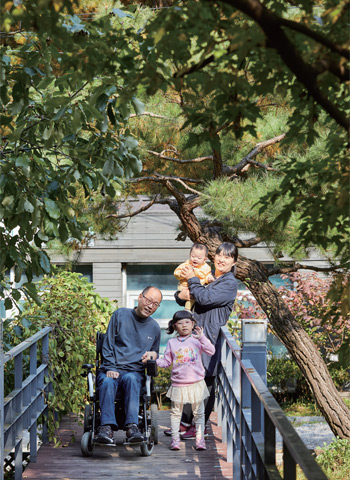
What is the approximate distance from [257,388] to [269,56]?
1.59 metres

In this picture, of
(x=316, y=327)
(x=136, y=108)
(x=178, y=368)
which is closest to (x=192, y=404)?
Answer: (x=178, y=368)

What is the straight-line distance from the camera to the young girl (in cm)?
575

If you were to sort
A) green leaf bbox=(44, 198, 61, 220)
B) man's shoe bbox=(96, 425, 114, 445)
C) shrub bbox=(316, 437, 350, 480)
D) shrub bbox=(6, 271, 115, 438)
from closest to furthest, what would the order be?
green leaf bbox=(44, 198, 61, 220)
man's shoe bbox=(96, 425, 114, 445)
shrub bbox=(6, 271, 115, 438)
shrub bbox=(316, 437, 350, 480)

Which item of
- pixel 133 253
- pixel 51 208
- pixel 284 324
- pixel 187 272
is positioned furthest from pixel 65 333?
pixel 133 253

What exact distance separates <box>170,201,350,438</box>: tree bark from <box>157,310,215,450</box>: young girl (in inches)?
155

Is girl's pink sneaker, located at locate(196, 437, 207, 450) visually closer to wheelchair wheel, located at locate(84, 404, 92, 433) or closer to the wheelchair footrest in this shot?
the wheelchair footrest

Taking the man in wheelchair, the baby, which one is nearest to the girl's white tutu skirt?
the man in wheelchair

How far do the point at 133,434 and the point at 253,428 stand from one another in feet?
6.52

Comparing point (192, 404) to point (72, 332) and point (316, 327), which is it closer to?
point (72, 332)

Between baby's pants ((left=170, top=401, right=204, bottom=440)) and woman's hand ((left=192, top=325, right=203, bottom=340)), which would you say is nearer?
baby's pants ((left=170, top=401, right=204, bottom=440))

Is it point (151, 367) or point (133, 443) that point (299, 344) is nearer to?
point (151, 367)

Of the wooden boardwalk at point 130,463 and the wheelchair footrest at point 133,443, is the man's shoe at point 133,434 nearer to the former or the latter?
the wheelchair footrest at point 133,443

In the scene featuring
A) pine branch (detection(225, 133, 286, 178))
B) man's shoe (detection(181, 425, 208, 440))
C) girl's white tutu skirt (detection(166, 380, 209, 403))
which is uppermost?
pine branch (detection(225, 133, 286, 178))

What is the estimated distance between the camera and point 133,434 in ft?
18.1
